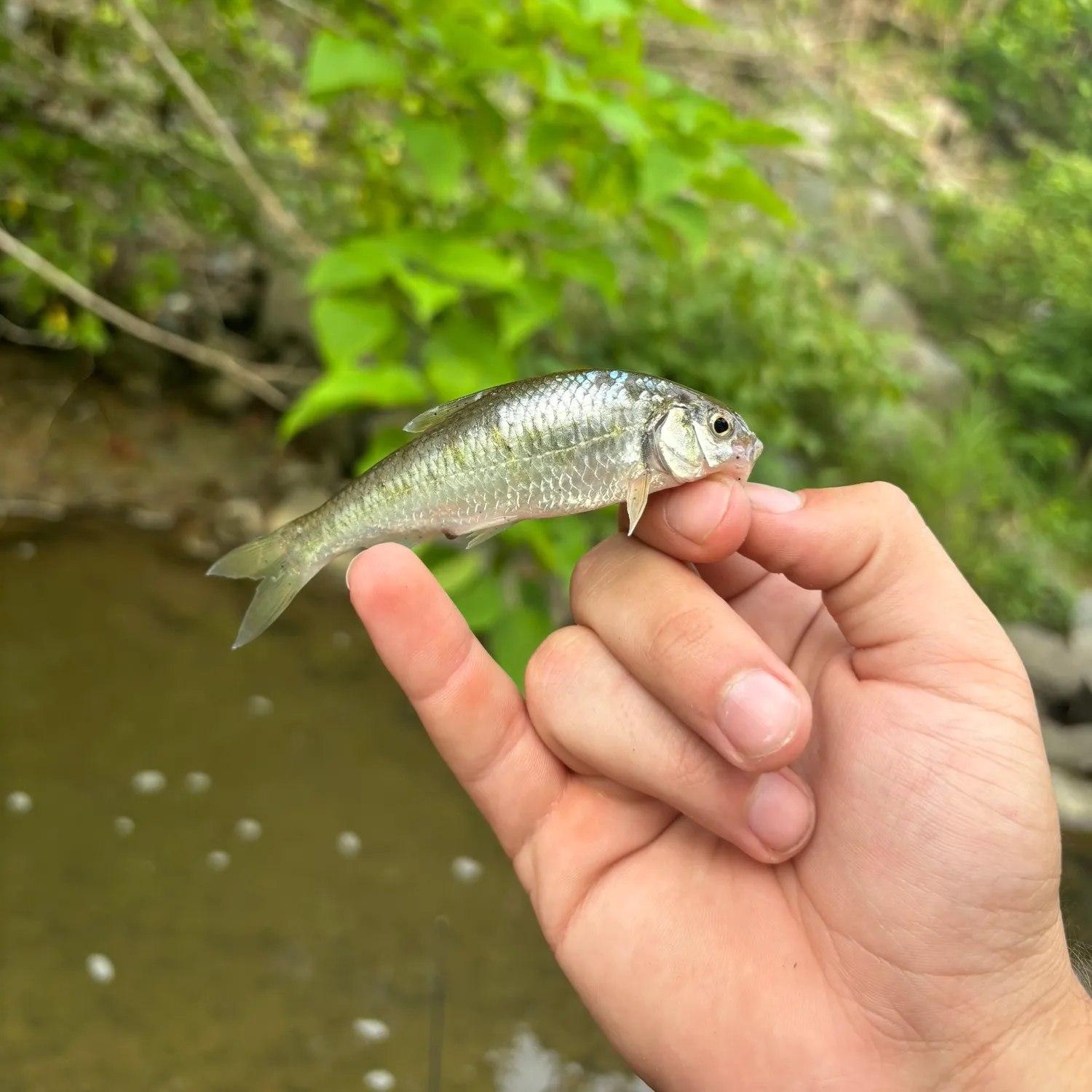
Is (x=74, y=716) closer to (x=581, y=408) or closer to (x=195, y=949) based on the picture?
(x=195, y=949)

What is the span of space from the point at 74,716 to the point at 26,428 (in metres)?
2.88

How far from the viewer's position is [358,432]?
255 inches

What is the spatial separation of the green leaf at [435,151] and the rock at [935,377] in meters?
5.97

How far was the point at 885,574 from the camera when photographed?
1510 millimetres

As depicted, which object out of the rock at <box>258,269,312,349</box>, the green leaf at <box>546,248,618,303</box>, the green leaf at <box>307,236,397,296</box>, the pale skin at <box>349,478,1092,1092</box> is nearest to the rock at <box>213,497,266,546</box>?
the rock at <box>258,269,312,349</box>

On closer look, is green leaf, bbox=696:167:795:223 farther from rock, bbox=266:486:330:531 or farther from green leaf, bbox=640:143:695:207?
rock, bbox=266:486:330:531

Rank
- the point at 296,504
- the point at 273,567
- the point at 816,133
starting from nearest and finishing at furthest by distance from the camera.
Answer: the point at 273,567
the point at 296,504
the point at 816,133

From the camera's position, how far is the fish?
1.41 metres

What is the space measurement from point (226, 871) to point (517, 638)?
235 centimetres

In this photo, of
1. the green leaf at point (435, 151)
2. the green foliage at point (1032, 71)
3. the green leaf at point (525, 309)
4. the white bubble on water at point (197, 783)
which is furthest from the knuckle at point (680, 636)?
the white bubble on water at point (197, 783)

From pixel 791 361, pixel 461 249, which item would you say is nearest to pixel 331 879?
pixel 461 249

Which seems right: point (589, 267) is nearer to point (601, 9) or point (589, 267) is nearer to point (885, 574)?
point (601, 9)

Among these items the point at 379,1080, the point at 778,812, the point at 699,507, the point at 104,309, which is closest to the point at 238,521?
the point at 104,309

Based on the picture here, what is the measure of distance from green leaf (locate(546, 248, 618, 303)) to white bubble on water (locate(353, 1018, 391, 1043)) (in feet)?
10.00
